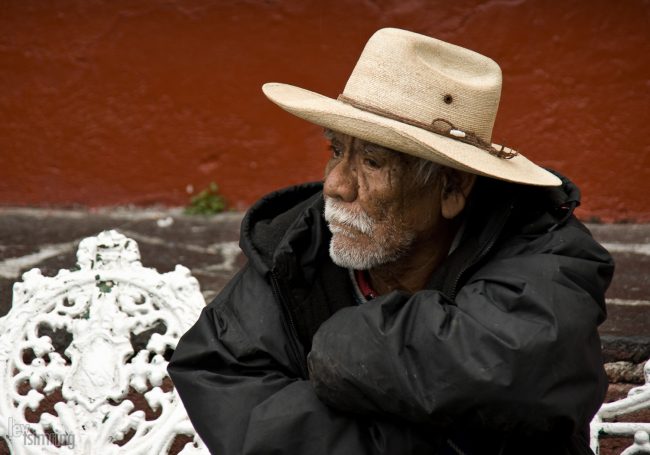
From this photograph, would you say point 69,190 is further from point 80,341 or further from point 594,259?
point 594,259

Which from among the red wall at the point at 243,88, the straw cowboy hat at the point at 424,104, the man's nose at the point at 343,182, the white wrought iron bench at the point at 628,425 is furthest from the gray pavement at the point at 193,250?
the man's nose at the point at 343,182

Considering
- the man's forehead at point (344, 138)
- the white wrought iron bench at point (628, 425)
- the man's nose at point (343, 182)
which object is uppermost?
the man's forehead at point (344, 138)

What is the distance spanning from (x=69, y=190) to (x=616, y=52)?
9.32ft

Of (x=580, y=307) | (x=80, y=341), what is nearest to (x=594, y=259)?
(x=580, y=307)

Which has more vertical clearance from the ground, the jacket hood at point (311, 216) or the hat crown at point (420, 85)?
the hat crown at point (420, 85)

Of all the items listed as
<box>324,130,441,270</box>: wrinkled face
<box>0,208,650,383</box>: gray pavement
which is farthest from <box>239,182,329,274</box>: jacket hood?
<box>0,208,650,383</box>: gray pavement

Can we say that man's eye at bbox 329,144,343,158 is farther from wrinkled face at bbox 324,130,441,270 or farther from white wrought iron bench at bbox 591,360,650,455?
white wrought iron bench at bbox 591,360,650,455

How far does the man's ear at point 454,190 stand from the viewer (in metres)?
2.54

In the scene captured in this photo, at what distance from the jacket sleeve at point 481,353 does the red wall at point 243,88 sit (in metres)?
2.88

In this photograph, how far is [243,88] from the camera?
204 inches

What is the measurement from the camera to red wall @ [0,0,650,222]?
4949 mm

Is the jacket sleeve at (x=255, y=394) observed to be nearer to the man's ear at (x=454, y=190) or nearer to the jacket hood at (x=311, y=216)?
the jacket hood at (x=311, y=216)

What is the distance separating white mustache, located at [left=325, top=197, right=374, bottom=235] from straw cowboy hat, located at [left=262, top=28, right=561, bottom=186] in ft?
0.67

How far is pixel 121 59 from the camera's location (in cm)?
517
